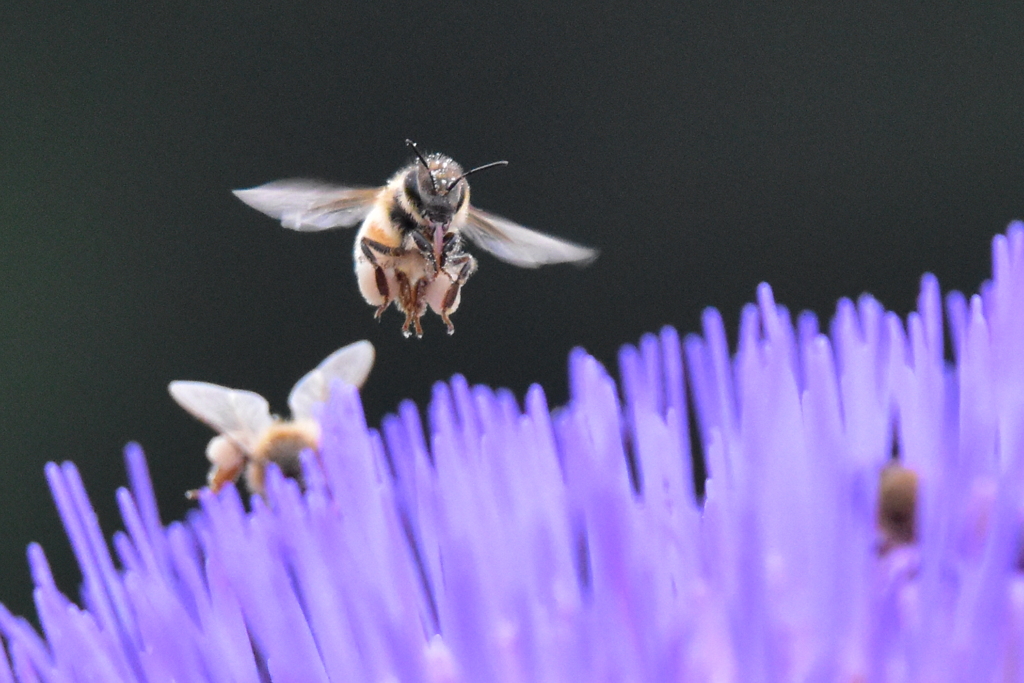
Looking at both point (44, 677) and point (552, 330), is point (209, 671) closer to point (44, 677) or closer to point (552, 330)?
point (44, 677)

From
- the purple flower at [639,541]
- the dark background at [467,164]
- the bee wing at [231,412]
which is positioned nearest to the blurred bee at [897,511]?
the purple flower at [639,541]

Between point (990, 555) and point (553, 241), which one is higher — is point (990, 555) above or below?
below

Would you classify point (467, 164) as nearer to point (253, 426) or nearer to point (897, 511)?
point (253, 426)

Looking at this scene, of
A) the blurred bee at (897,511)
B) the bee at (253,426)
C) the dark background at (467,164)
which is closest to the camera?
the blurred bee at (897,511)

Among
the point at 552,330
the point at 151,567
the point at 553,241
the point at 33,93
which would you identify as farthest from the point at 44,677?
the point at 33,93

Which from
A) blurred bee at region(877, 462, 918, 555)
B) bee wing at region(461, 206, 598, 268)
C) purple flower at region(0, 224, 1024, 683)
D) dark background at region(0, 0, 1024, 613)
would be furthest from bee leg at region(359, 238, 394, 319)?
dark background at region(0, 0, 1024, 613)

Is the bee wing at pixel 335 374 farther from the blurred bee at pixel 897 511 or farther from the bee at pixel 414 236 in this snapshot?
the blurred bee at pixel 897 511
